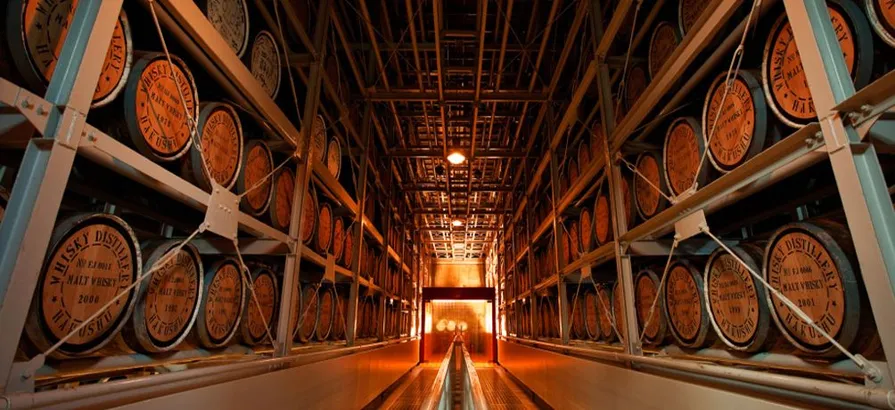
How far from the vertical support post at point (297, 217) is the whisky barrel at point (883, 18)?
121 inches

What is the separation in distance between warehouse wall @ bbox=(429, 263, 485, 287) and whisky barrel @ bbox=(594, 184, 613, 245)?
49.9 ft

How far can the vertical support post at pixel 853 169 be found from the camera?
113cm

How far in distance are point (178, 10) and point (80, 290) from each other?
1.20 meters

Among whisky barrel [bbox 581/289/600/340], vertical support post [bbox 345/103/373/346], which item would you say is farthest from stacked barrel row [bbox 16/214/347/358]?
whisky barrel [bbox 581/289/600/340]

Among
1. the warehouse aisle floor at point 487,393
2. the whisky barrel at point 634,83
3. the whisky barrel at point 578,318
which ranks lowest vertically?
the warehouse aisle floor at point 487,393

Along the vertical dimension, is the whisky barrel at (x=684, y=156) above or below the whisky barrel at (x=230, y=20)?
below

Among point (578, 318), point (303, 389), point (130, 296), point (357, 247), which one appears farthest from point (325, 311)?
point (578, 318)

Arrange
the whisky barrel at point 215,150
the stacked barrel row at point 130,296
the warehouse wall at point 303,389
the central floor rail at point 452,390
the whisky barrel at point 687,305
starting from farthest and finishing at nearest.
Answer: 1. the whisky barrel at point 687,305
2. the whisky barrel at point 215,150
3. the warehouse wall at point 303,389
4. the central floor rail at point 452,390
5. the stacked barrel row at point 130,296

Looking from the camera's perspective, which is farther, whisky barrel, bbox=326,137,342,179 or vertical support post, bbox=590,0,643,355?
whisky barrel, bbox=326,137,342,179

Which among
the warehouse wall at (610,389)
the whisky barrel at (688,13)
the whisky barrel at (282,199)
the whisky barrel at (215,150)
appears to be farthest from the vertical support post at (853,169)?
the whisky barrel at (282,199)

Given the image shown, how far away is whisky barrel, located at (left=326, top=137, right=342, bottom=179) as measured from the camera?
14.0ft

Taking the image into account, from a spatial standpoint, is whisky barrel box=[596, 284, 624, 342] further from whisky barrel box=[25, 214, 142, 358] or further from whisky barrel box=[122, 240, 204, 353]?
whisky barrel box=[25, 214, 142, 358]

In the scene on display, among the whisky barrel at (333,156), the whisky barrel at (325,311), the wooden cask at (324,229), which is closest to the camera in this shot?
the wooden cask at (324,229)

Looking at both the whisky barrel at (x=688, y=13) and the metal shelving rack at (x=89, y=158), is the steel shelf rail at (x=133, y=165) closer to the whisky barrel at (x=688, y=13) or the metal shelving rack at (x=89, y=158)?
the metal shelving rack at (x=89, y=158)
